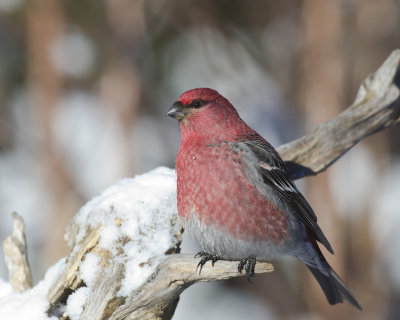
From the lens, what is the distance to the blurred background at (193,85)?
23.9ft

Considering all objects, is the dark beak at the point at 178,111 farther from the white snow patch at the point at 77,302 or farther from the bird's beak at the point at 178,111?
A: the white snow patch at the point at 77,302

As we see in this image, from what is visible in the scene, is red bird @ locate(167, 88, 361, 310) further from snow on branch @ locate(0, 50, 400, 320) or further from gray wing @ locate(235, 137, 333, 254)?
snow on branch @ locate(0, 50, 400, 320)

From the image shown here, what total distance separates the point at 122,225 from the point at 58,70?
244 inches

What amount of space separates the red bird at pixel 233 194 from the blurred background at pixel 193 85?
12.8 ft

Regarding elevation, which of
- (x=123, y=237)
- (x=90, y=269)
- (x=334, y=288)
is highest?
(x=123, y=237)

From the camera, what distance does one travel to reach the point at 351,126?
13.1 feet

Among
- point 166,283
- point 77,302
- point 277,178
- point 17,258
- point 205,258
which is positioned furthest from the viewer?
point 17,258

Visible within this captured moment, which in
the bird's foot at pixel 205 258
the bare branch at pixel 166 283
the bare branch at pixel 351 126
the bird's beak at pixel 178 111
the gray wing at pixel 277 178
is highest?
the bird's beak at pixel 178 111

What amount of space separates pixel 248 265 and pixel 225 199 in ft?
1.37

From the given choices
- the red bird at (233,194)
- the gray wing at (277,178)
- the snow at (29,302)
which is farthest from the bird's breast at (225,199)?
the snow at (29,302)

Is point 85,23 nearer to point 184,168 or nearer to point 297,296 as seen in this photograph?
point 297,296

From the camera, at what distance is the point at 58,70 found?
343 inches

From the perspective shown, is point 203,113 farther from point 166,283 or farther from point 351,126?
point 351,126

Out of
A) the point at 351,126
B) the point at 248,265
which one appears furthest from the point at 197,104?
the point at 351,126
